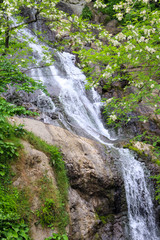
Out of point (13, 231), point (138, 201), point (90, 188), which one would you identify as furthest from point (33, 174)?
point (138, 201)

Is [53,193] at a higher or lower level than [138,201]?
higher

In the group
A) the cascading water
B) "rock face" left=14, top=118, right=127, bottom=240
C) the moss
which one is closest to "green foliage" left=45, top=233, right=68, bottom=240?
"rock face" left=14, top=118, right=127, bottom=240

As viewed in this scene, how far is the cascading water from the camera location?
7.48 m

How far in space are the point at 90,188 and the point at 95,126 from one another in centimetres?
623

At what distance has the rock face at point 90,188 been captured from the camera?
577cm

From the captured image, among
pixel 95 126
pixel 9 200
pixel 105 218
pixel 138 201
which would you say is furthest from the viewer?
pixel 95 126

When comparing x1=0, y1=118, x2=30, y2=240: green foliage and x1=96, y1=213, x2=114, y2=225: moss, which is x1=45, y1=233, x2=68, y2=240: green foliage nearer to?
x1=0, y1=118, x2=30, y2=240: green foliage

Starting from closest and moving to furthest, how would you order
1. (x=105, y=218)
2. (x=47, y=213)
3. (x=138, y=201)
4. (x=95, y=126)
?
(x=47, y=213), (x=105, y=218), (x=138, y=201), (x=95, y=126)

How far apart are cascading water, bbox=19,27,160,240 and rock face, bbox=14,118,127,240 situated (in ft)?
1.88

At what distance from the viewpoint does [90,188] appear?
6.69 metres

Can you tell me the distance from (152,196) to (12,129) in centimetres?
657

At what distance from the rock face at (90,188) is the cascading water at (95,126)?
0.57m

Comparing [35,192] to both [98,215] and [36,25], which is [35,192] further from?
[36,25]

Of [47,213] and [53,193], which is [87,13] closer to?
[53,193]
